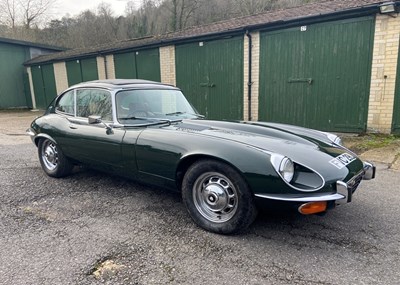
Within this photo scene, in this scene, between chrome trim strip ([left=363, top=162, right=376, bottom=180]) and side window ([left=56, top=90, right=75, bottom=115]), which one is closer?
chrome trim strip ([left=363, top=162, right=376, bottom=180])

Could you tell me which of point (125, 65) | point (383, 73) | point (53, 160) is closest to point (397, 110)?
point (383, 73)

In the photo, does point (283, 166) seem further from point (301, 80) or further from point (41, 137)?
point (301, 80)

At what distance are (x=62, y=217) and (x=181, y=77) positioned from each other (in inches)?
337

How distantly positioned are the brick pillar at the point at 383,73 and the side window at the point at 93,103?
6.55 m

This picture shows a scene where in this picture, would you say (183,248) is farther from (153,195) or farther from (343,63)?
(343,63)

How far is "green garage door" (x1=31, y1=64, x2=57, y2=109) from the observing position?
17141 mm

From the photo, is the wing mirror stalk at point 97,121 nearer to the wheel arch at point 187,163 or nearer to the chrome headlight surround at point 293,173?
the wheel arch at point 187,163

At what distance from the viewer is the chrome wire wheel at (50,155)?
14.6 ft

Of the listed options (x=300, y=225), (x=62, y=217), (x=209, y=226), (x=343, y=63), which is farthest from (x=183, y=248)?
(x=343, y=63)

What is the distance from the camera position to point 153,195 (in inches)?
148

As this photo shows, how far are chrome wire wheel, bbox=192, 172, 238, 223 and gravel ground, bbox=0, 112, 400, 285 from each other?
0.64 feet

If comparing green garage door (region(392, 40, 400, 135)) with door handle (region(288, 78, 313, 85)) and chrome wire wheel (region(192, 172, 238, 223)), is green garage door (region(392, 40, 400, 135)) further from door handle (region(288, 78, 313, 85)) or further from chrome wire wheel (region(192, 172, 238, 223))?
chrome wire wheel (region(192, 172, 238, 223))

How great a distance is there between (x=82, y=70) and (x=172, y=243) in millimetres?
14473

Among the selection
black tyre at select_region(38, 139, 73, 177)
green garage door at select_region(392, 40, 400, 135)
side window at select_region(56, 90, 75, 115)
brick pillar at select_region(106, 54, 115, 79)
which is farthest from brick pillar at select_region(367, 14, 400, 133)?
brick pillar at select_region(106, 54, 115, 79)
